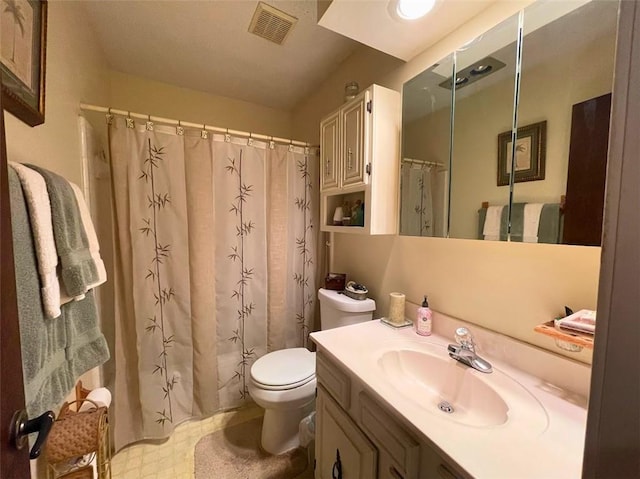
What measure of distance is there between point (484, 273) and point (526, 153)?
17.6 inches

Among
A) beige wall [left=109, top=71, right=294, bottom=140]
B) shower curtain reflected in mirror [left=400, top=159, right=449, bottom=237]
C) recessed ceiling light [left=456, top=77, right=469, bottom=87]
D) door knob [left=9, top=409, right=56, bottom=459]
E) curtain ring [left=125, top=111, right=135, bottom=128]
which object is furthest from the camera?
beige wall [left=109, top=71, right=294, bottom=140]

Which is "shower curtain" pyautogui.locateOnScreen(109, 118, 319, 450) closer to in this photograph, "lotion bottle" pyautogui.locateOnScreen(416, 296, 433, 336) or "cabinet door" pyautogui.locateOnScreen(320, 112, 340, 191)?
"cabinet door" pyautogui.locateOnScreen(320, 112, 340, 191)

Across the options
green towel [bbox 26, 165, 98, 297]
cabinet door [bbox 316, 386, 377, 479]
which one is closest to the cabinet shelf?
cabinet door [bbox 316, 386, 377, 479]

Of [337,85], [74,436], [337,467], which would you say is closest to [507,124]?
[337,85]

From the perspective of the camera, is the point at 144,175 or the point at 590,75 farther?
the point at 144,175

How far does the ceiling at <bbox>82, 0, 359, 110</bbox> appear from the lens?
4.46 ft

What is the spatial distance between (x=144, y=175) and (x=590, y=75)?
185 cm

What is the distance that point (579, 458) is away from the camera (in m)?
0.56

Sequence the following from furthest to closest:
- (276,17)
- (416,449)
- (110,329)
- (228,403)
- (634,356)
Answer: (228,403)
(110,329)
(276,17)
(416,449)
(634,356)

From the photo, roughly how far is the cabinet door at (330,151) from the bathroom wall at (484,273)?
1.14ft

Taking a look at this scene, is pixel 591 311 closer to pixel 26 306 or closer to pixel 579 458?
pixel 579 458

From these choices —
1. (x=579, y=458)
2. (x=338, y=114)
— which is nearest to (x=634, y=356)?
(x=579, y=458)

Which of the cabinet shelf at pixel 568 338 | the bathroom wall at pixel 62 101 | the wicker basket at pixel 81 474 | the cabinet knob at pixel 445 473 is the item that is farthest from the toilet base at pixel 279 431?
the cabinet shelf at pixel 568 338

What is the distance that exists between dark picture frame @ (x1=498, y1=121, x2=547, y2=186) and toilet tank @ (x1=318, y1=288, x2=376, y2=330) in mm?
882
